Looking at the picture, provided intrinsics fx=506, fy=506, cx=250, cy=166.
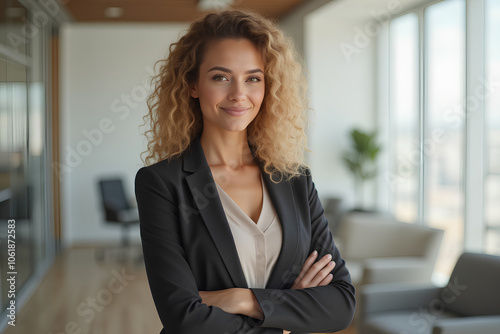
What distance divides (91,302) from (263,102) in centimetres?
434

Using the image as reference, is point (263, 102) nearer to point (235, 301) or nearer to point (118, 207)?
point (235, 301)

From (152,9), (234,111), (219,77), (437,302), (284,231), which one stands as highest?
(152,9)

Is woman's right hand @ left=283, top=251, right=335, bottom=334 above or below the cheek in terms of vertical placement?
below

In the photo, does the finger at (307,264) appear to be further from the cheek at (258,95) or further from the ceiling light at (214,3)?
the ceiling light at (214,3)

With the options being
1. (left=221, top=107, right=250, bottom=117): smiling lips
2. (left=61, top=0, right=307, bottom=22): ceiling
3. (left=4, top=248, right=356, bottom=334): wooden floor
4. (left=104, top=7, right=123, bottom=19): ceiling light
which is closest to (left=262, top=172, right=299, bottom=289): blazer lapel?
(left=221, top=107, right=250, bottom=117): smiling lips

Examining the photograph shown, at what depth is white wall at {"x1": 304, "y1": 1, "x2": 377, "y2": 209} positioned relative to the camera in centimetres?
701

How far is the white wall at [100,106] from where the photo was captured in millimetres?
8500

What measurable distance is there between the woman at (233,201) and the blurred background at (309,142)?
1709mm

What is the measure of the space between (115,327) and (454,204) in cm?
389

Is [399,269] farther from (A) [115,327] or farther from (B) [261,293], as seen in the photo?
(B) [261,293]

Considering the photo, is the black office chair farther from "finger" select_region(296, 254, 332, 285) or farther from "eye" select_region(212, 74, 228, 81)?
"eye" select_region(212, 74, 228, 81)

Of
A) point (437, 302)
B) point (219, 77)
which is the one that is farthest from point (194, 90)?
point (437, 302)

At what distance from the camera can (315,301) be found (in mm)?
1590

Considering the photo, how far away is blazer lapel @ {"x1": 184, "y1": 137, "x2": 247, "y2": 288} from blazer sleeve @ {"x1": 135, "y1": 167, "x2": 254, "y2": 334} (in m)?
0.08
